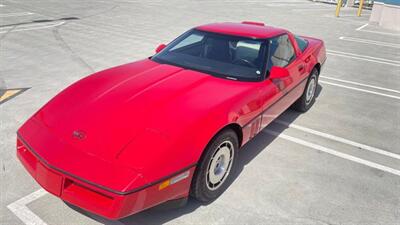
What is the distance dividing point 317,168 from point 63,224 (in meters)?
2.76

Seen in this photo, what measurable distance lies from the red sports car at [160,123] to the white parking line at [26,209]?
0.44 m

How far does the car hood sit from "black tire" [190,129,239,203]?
1.01 feet

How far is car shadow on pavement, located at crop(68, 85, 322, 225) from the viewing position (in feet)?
9.20

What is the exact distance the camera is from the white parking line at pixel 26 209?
2744mm

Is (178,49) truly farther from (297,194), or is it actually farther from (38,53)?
(38,53)

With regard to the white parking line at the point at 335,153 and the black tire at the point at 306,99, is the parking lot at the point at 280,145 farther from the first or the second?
the black tire at the point at 306,99

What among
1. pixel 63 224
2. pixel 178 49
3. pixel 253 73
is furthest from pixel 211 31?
pixel 63 224

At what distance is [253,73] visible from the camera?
3688mm

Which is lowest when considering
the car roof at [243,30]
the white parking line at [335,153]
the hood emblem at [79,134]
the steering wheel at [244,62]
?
the white parking line at [335,153]

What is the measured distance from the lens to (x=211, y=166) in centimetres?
296

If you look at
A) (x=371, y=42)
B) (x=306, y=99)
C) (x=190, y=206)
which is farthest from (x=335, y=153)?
(x=371, y=42)

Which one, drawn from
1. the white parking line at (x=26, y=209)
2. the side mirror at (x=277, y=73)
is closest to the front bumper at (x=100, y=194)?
the white parking line at (x=26, y=209)

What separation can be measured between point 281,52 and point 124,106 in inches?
90.8

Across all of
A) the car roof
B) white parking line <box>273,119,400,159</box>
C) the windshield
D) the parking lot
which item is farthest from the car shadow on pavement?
the car roof
